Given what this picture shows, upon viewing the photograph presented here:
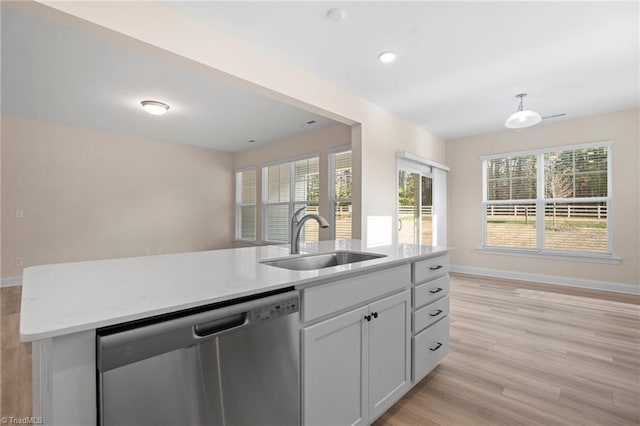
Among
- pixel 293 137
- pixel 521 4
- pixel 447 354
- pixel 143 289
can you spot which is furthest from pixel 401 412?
pixel 293 137

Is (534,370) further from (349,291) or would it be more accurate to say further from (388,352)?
(349,291)

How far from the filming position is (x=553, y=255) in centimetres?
488

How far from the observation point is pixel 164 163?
626 cm

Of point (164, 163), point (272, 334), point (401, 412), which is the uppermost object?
point (164, 163)

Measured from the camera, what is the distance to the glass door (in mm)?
4758

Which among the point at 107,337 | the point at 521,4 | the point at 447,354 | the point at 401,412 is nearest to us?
the point at 107,337

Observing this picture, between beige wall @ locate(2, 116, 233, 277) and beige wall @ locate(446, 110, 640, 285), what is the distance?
531cm

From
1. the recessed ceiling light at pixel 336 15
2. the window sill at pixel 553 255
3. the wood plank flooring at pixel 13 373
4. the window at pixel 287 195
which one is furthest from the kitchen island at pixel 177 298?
the window sill at pixel 553 255

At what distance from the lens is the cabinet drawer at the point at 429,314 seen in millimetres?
1871

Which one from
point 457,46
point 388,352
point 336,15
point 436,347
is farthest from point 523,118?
point 388,352

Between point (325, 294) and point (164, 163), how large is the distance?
6.09 metres

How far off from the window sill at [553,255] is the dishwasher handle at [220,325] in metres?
5.57

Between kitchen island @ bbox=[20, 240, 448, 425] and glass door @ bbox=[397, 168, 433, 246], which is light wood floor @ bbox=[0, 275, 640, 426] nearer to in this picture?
kitchen island @ bbox=[20, 240, 448, 425]

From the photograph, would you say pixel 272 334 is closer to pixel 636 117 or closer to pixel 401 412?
pixel 401 412
